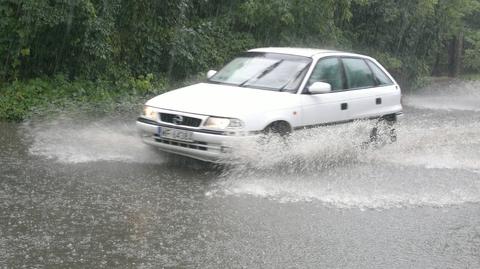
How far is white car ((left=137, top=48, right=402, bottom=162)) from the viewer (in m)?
7.92

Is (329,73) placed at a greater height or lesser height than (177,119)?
greater

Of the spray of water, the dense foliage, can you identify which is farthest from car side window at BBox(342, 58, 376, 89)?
the dense foliage

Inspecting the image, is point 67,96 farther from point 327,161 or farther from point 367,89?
point 367,89

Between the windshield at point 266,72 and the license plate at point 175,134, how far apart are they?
1.47 meters

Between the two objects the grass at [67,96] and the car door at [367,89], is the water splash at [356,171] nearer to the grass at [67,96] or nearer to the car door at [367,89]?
the car door at [367,89]

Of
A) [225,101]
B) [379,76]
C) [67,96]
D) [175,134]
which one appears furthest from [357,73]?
[67,96]

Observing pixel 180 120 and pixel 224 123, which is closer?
pixel 224 123

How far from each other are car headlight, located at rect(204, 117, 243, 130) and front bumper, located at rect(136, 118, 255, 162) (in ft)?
0.25

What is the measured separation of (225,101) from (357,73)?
2.71 metres

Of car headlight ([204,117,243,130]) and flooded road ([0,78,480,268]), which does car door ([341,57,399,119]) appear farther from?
car headlight ([204,117,243,130])

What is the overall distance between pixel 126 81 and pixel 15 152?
5.07m

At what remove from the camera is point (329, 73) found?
9.50 metres

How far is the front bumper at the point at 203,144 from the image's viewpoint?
25.7 ft

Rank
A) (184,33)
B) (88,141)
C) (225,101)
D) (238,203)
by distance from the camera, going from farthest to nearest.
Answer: (184,33)
(88,141)
(225,101)
(238,203)
